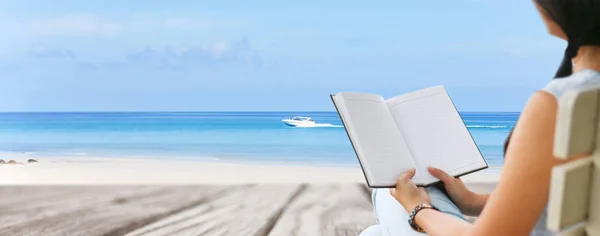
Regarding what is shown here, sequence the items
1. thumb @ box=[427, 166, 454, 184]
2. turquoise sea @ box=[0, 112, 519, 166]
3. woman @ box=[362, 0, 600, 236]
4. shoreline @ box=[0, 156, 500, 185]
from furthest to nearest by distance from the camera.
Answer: turquoise sea @ box=[0, 112, 519, 166] → shoreline @ box=[0, 156, 500, 185] → thumb @ box=[427, 166, 454, 184] → woman @ box=[362, 0, 600, 236]

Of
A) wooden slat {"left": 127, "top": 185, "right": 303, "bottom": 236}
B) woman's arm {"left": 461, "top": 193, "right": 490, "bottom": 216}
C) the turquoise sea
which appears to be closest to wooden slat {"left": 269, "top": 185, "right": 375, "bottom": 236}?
wooden slat {"left": 127, "top": 185, "right": 303, "bottom": 236}

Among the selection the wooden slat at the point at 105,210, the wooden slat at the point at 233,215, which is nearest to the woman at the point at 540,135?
the wooden slat at the point at 233,215

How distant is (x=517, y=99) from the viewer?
16047 millimetres

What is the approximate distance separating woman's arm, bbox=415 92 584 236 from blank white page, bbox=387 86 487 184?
0.41 meters

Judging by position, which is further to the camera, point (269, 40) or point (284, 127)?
point (269, 40)

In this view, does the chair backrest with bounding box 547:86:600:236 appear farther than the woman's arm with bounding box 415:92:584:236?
No

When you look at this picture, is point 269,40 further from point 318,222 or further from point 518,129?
point 518,129

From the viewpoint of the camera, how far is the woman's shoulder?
828mm

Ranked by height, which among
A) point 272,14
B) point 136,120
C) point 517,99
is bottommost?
point 517,99

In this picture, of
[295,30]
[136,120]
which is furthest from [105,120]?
[295,30]

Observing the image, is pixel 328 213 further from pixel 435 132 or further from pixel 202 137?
pixel 202 137

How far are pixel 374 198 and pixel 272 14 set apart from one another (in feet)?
59.4

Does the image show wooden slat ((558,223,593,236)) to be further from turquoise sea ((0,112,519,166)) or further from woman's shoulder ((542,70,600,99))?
turquoise sea ((0,112,519,166))

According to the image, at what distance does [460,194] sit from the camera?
134cm
